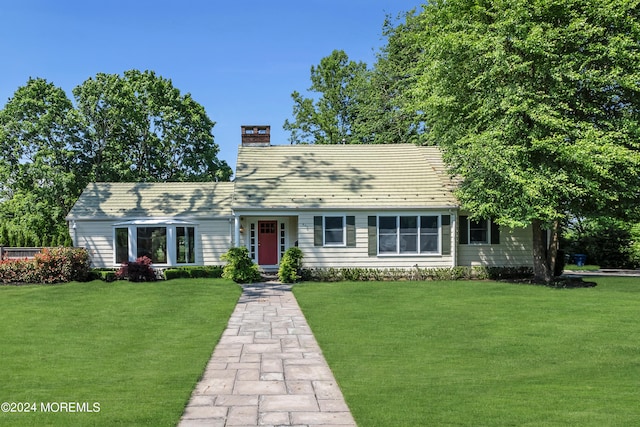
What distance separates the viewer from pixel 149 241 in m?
20.4

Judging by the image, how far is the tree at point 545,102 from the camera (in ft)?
48.8

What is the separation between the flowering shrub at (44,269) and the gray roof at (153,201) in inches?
122

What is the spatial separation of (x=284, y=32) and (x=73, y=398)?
13.8 m

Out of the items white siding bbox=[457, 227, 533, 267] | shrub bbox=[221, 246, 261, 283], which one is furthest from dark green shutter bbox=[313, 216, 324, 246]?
white siding bbox=[457, 227, 533, 267]

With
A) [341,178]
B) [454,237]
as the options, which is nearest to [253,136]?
[341,178]

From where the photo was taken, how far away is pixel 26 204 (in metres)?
26.7

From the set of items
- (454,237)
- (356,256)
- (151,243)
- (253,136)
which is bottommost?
(356,256)

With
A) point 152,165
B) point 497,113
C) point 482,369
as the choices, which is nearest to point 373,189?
point 497,113

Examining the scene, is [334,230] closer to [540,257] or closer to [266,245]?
[266,245]

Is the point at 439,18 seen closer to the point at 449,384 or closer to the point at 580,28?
the point at 580,28

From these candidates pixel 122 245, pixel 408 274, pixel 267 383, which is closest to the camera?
pixel 267 383

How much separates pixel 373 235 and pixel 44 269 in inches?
473

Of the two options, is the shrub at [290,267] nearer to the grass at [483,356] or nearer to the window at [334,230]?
Result: the window at [334,230]

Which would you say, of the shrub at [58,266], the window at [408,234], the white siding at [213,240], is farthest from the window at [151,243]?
the window at [408,234]
